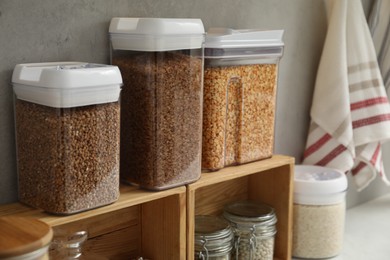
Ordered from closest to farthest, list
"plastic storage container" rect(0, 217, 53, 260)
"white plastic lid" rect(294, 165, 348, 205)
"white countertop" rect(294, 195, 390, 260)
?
1. "plastic storage container" rect(0, 217, 53, 260)
2. "white plastic lid" rect(294, 165, 348, 205)
3. "white countertop" rect(294, 195, 390, 260)

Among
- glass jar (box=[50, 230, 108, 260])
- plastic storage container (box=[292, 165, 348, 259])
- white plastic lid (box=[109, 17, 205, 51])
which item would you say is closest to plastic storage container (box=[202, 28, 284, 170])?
white plastic lid (box=[109, 17, 205, 51])

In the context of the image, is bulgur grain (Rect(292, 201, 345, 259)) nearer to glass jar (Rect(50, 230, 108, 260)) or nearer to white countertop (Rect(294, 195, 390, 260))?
white countertop (Rect(294, 195, 390, 260))

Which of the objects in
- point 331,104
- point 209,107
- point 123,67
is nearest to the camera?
point 123,67

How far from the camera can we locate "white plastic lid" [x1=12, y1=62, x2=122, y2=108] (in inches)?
35.3

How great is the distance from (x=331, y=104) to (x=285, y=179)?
325 millimetres

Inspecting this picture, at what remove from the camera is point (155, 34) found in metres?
1.01

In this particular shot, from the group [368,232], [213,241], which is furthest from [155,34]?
[368,232]

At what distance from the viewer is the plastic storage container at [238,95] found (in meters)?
1.18

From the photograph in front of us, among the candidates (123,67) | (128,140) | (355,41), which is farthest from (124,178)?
(355,41)

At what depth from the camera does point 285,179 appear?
1.38 m

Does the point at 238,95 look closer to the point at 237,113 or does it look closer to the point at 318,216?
the point at 237,113

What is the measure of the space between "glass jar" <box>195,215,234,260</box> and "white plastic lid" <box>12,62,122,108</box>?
16.1 inches

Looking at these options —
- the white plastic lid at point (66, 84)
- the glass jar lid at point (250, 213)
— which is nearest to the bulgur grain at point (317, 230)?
the glass jar lid at point (250, 213)

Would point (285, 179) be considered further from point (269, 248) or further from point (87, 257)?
point (87, 257)
